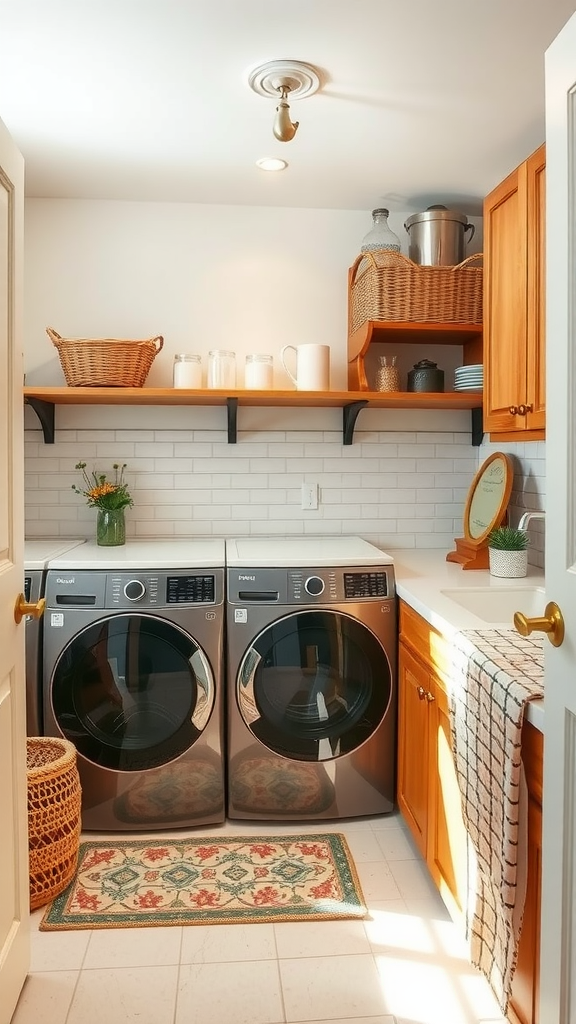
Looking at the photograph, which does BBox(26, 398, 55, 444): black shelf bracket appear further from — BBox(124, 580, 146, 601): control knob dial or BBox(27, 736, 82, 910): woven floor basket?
BBox(27, 736, 82, 910): woven floor basket

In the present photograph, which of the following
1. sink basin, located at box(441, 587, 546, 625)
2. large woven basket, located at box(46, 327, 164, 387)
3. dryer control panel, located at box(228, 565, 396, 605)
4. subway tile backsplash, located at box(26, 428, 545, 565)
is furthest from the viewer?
subway tile backsplash, located at box(26, 428, 545, 565)

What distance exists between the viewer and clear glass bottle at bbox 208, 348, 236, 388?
2.84 m

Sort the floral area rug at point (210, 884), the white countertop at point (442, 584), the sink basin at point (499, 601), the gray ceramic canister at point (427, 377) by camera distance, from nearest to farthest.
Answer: the white countertop at point (442, 584) < the floral area rug at point (210, 884) < the sink basin at point (499, 601) < the gray ceramic canister at point (427, 377)

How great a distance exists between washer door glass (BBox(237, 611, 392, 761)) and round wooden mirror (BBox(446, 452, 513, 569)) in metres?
0.54

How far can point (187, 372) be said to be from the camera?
2.84 m

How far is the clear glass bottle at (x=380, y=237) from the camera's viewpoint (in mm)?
2902

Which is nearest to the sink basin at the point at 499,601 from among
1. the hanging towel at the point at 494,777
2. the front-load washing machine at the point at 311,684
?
the front-load washing machine at the point at 311,684

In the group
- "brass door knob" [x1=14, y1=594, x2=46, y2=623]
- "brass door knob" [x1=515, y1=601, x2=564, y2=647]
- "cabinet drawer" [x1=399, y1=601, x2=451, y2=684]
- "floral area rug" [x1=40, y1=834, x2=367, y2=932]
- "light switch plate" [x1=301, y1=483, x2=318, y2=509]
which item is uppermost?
"light switch plate" [x1=301, y1=483, x2=318, y2=509]

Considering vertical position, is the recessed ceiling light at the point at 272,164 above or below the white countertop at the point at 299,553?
above

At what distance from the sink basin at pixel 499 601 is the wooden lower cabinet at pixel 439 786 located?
18 centimetres

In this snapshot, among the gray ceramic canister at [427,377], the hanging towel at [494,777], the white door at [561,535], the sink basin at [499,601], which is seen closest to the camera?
the white door at [561,535]

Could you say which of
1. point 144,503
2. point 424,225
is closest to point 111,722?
point 144,503

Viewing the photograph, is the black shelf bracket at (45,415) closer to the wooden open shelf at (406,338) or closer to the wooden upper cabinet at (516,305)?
the wooden open shelf at (406,338)

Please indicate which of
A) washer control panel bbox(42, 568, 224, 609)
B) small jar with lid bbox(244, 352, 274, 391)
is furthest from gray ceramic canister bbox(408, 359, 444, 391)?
washer control panel bbox(42, 568, 224, 609)
